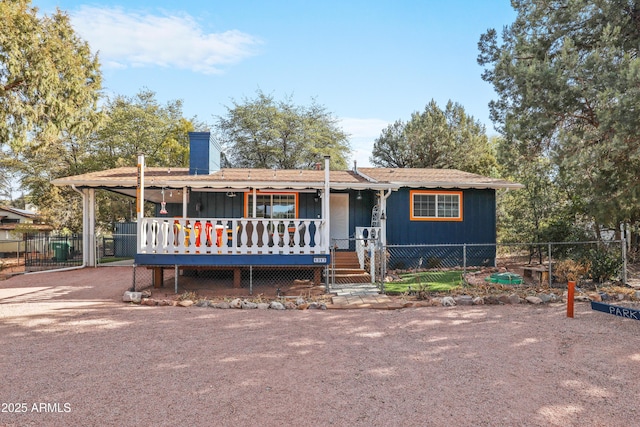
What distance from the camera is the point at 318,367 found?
4168 mm

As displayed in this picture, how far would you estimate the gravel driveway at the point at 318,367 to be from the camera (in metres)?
3.14

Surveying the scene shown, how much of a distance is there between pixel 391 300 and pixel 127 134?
21985mm

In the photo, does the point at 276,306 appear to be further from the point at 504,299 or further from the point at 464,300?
the point at 504,299

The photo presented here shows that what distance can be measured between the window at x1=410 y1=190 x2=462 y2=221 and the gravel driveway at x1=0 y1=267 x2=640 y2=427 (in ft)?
18.9

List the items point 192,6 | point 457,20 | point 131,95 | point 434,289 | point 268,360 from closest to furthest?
point 268,360 < point 434,289 < point 192,6 < point 457,20 < point 131,95

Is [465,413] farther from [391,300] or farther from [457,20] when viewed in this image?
[457,20]

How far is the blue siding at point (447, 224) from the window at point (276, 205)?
10.3 feet

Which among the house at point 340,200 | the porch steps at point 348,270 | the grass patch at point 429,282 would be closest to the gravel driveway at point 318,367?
the grass patch at point 429,282

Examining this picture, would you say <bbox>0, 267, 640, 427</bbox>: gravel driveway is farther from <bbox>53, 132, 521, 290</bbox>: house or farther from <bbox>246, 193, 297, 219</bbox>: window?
<bbox>246, 193, 297, 219</bbox>: window

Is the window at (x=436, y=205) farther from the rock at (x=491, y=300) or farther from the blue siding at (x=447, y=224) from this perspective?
the rock at (x=491, y=300)

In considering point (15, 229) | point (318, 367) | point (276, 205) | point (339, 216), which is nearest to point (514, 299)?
point (318, 367)

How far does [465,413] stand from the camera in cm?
314

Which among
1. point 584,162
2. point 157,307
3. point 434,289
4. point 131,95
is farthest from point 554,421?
point 131,95

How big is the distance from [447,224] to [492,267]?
6.68 ft
